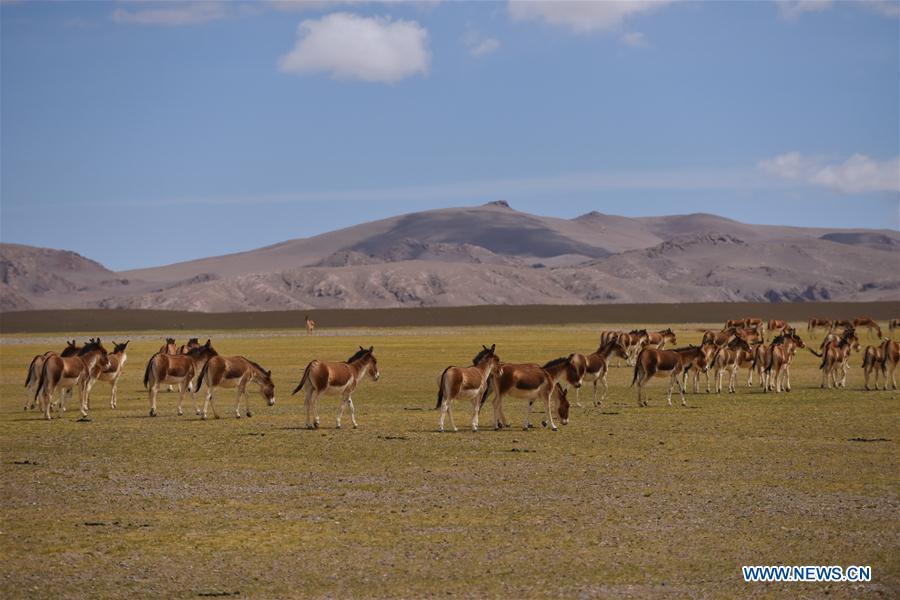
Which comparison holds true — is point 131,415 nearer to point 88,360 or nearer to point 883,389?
point 88,360

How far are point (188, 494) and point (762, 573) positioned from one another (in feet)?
28.4

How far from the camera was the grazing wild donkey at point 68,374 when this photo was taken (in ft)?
91.8

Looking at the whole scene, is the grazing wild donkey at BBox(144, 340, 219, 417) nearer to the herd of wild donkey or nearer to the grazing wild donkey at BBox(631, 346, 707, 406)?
the herd of wild donkey

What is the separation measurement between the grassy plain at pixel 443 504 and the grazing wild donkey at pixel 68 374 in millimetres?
878

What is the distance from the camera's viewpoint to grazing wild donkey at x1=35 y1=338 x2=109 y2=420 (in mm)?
27969

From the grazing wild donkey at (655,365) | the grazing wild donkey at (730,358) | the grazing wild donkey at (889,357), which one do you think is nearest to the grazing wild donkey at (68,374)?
the grazing wild donkey at (655,365)

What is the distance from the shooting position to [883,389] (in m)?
36.1

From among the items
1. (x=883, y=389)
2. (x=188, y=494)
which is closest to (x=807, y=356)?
(x=883, y=389)

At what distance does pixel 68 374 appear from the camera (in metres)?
28.4

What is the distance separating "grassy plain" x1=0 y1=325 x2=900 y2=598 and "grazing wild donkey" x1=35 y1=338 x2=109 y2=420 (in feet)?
2.88

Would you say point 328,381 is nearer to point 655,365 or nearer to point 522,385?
point 522,385

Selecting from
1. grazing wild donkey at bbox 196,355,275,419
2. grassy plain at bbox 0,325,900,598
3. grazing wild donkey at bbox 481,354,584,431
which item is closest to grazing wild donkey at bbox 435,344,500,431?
grazing wild donkey at bbox 481,354,584,431

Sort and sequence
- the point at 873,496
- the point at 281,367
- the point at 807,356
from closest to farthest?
the point at 873,496, the point at 281,367, the point at 807,356

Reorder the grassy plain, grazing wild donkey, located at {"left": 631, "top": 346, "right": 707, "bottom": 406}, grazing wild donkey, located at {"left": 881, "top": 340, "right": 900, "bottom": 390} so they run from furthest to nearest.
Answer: grazing wild donkey, located at {"left": 881, "top": 340, "right": 900, "bottom": 390}
grazing wild donkey, located at {"left": 631, "top": 346, "right": 707, "bottom": 406}
the grassy plain
